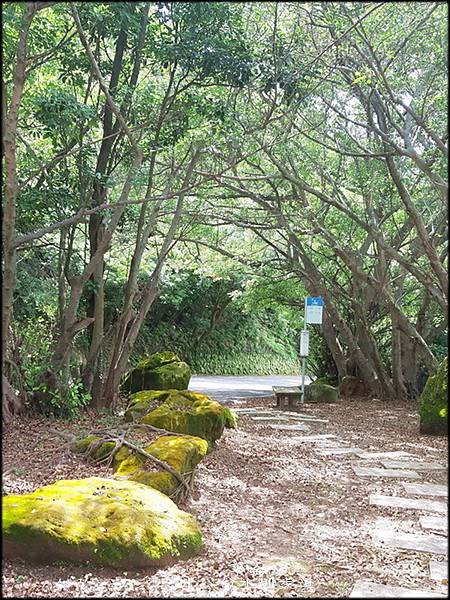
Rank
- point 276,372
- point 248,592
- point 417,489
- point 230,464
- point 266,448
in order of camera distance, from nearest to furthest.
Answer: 1. point 248,592
2. point 417,489
3. point 230,464
4. point 266,448
5. point 276,372

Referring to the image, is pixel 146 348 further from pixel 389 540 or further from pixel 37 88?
pixel 389 540

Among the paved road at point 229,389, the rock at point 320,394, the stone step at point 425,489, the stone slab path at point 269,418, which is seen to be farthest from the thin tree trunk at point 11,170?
the paved road at point 229,389

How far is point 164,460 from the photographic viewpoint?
4.64m

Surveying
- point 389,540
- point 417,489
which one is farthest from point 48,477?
point 417,489

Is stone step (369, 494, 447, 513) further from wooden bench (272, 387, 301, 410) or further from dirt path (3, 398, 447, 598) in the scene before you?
wooden bench (272, 387, 301, 410)

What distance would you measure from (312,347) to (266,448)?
8.47 m

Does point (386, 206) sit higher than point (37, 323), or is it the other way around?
point (386, 206)

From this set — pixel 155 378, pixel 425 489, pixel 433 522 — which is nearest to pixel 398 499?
pixel 425 489

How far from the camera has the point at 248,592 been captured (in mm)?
3053

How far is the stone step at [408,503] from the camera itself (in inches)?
187

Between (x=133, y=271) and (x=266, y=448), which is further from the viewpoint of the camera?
(x=133, y=271)

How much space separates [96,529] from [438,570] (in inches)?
74.2

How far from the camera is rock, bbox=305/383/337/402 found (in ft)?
40.0

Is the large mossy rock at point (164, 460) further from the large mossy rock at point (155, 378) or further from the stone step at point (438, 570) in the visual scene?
the large mossy rock at point (155, 378)
